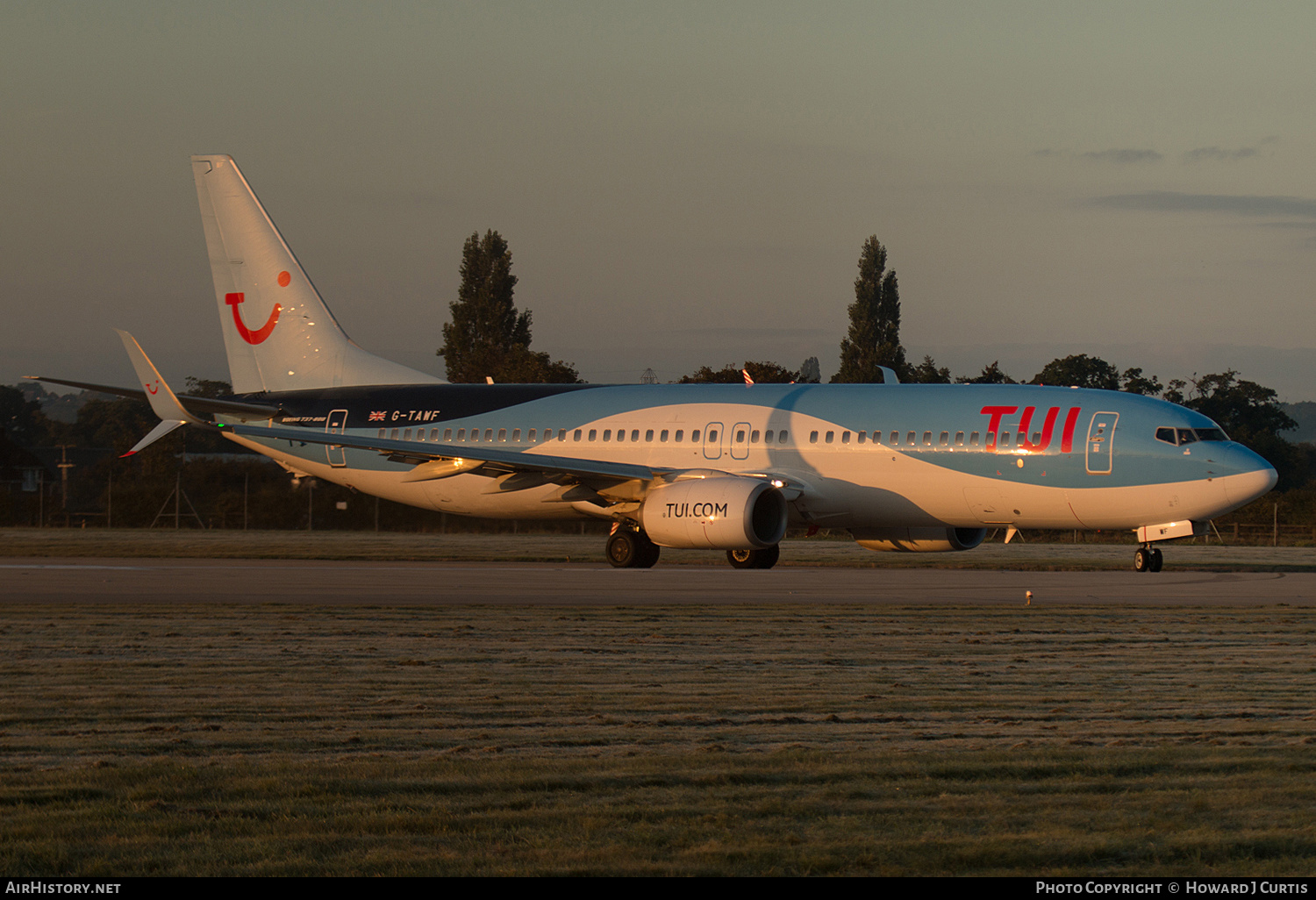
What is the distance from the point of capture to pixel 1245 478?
23.6m

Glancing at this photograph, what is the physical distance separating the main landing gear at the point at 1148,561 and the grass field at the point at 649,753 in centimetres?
1181


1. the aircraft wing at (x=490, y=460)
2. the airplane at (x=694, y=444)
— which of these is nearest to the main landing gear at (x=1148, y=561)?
the airplane at (x=694, y=444)

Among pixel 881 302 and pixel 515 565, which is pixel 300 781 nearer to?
pixel 515 565

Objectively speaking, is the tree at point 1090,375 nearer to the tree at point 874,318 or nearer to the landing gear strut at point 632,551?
the tree at point 874,318

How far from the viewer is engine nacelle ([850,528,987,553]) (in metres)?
27.8

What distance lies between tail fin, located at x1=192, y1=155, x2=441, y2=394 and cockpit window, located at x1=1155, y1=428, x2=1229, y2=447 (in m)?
16.9

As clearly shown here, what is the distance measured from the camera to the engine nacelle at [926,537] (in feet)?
91.1

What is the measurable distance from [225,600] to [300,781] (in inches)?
482

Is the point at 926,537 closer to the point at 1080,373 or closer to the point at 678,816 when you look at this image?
the point at 678,816

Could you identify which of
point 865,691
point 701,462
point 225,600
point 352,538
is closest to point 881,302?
point 352,538

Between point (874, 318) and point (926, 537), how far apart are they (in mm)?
57388

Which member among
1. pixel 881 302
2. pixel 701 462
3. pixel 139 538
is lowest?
pixel 139 538

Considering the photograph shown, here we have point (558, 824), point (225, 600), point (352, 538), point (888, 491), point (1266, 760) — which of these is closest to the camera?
point (558, 824)

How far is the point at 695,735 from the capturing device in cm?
837
